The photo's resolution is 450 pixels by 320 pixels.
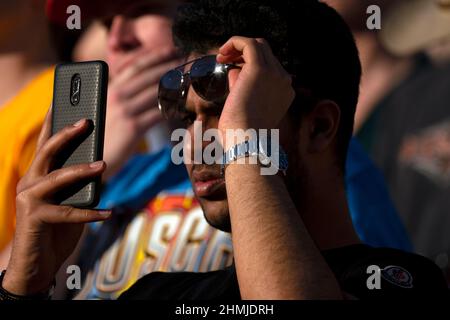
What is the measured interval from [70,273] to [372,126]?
1.20 m

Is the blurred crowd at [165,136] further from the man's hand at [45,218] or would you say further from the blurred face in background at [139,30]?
the man's hand at [45,218]

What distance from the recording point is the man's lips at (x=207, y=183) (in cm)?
235

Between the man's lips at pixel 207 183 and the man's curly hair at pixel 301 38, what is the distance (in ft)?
0.77

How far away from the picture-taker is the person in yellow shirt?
3496 millimetres

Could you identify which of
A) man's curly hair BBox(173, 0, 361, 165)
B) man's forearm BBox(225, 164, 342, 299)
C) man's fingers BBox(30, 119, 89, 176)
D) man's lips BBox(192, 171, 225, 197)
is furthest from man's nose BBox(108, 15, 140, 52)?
man's forearm BBox(225, 164, 342, 299)

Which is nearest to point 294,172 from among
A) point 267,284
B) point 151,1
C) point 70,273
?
point 267,284

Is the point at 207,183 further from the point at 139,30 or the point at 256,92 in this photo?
the point at 139,30

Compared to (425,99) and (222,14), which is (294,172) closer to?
(222,14)

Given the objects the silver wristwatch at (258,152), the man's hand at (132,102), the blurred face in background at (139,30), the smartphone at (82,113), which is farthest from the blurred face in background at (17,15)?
the silver wristwatch at (258,152)

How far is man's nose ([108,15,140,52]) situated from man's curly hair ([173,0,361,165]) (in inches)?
40.5

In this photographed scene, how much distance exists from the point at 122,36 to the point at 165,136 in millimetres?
399

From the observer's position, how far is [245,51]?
6.71 feet

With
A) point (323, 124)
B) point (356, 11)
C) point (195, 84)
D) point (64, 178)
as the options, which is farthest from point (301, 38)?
point (356, 11)

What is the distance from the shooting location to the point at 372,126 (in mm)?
3828
